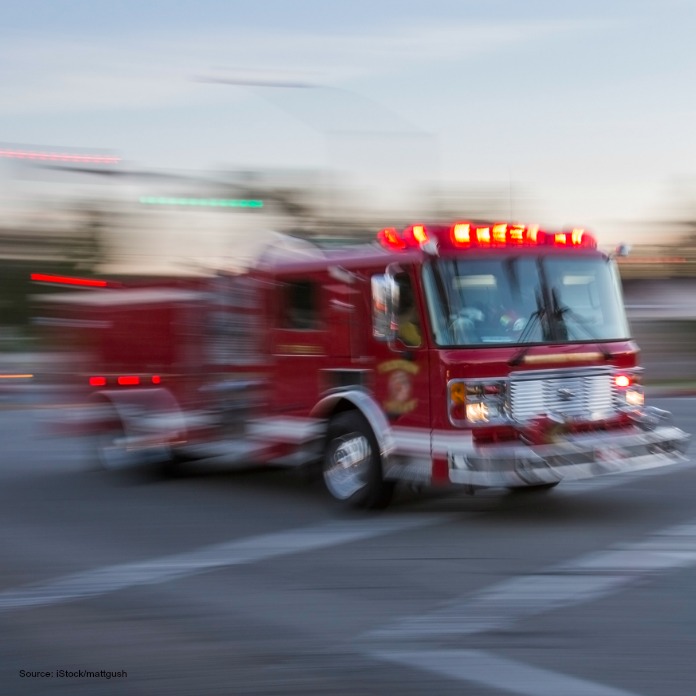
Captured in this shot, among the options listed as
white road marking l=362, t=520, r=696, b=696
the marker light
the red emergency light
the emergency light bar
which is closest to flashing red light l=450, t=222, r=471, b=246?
the emergency light bar

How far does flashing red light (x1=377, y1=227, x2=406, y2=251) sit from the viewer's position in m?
9.27

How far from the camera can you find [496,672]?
5.13m

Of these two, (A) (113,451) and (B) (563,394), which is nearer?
(B) (563,394)

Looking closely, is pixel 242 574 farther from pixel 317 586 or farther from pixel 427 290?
pixel 427 290

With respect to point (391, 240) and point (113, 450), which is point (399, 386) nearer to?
point (391, 240)

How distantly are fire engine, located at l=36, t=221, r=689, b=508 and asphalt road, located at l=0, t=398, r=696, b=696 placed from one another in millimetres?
509

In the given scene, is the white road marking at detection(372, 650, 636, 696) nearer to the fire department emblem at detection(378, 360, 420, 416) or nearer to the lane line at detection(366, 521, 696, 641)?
the lane line at detection(366, 521, 696, 641)

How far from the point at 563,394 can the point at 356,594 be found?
10.1ft

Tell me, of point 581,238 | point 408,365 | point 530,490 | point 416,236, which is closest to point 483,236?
point 416,236

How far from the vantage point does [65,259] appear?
6894 cm

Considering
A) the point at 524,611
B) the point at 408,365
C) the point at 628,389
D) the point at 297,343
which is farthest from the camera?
the point at 297,343

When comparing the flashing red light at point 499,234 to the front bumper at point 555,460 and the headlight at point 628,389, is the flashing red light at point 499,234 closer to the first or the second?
the headlight at point 628,389

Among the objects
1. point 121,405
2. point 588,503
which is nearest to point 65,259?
point 121,405

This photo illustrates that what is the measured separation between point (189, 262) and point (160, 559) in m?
4.98
